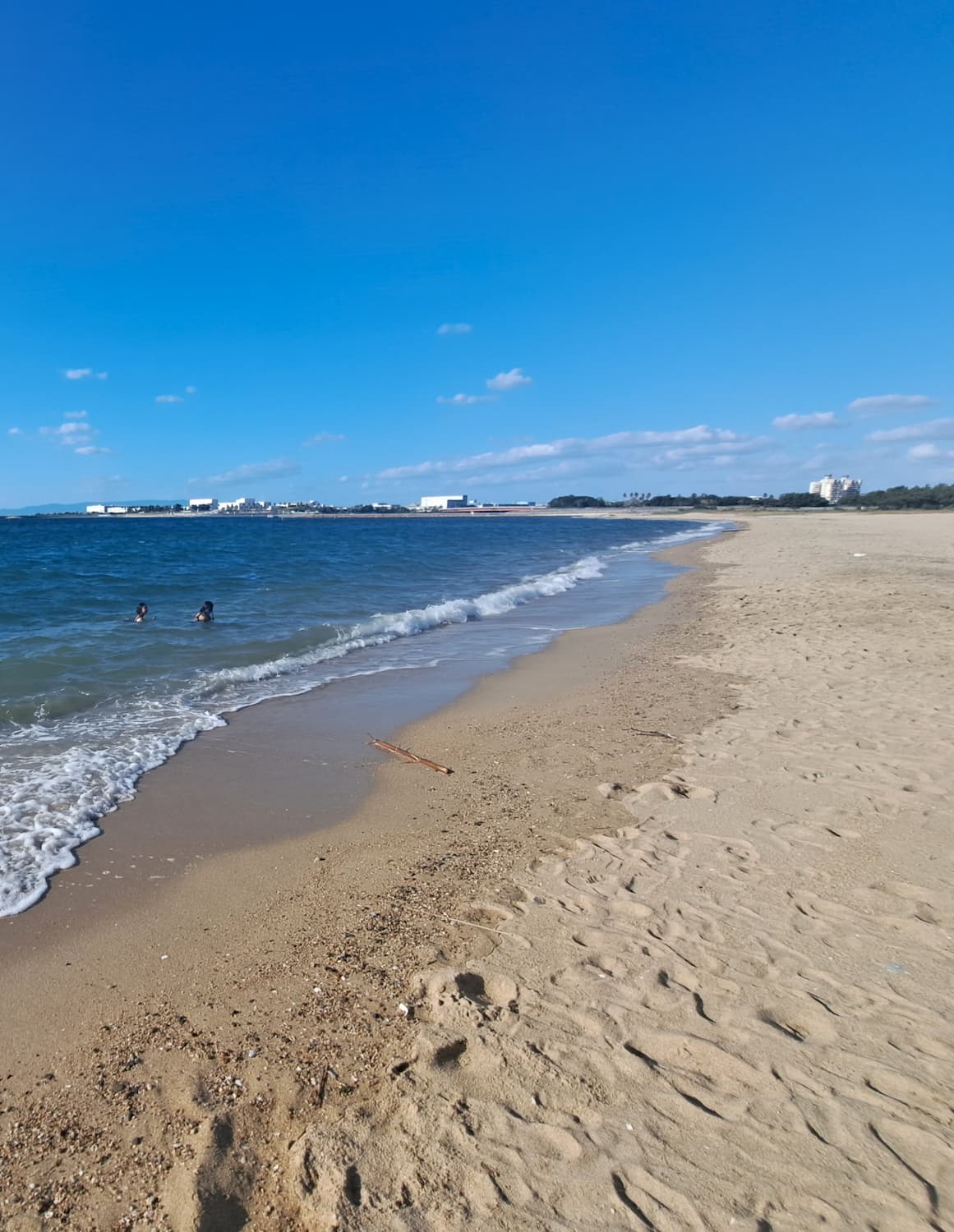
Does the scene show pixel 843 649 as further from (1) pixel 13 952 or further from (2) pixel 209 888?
(1) pixel 13 952

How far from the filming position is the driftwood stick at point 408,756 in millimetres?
6672

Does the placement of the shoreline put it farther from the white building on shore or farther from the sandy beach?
the white building on shore

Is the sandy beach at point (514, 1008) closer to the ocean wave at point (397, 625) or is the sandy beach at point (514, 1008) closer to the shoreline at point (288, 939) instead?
the shoreline at point (288, 939)

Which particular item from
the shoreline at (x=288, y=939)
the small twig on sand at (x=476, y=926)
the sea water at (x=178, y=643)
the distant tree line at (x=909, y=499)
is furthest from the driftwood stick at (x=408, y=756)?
the distant tree line at (x=909, y=499)

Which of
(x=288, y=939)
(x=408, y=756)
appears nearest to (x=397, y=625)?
(x=408, y=756)

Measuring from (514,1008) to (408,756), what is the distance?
3990mm

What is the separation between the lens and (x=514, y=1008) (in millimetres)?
3199

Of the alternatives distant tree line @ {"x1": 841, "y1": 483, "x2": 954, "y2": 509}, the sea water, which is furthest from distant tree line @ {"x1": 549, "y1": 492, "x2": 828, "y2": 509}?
the sea water

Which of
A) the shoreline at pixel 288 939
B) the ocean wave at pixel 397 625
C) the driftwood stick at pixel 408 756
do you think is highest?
the shoreline at pixel 288 939

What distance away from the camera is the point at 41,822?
17.7 feet

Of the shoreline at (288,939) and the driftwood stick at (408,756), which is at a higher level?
the shoreline at (288,939)

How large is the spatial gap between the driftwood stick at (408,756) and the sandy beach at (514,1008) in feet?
1.06

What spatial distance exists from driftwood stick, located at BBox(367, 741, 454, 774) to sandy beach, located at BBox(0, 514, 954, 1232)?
0.32 meters

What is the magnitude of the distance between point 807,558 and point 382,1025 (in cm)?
2969
